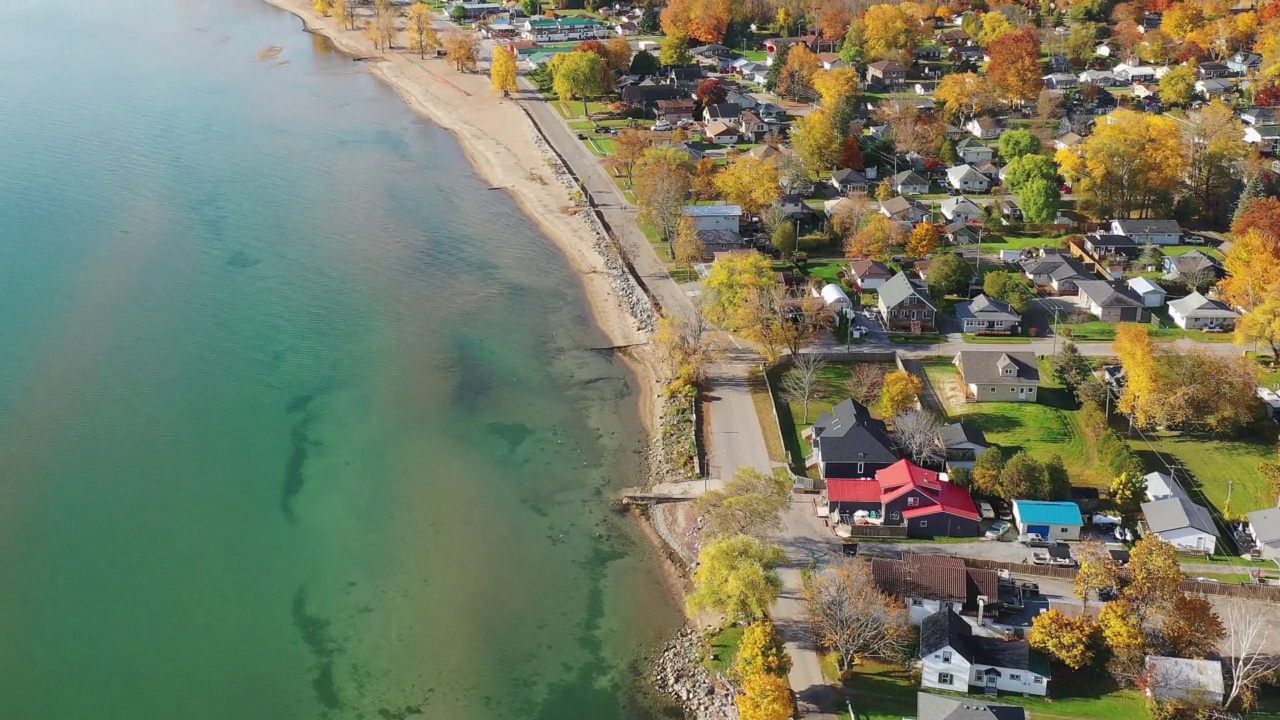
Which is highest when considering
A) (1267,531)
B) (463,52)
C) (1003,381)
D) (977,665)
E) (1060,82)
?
(1060,82)

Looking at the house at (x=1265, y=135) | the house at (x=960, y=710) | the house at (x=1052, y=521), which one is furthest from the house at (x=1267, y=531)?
the house at (x=1265, y=135)

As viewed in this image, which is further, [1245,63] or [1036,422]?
[1245,63]

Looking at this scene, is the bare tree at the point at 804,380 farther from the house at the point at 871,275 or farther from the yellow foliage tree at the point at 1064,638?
the yellow foliage tree at the point at 1064,638

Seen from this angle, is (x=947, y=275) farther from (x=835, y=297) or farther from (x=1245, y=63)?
(x=1245, y=63)

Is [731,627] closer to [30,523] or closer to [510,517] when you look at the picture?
[510,517]

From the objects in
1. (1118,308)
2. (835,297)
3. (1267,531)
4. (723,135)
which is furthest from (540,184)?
(1267,531)

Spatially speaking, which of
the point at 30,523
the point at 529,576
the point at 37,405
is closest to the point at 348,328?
the point at 37,405

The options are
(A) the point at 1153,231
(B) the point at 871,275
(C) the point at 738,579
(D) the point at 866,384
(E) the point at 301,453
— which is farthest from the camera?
(A) the point at 1153,231
